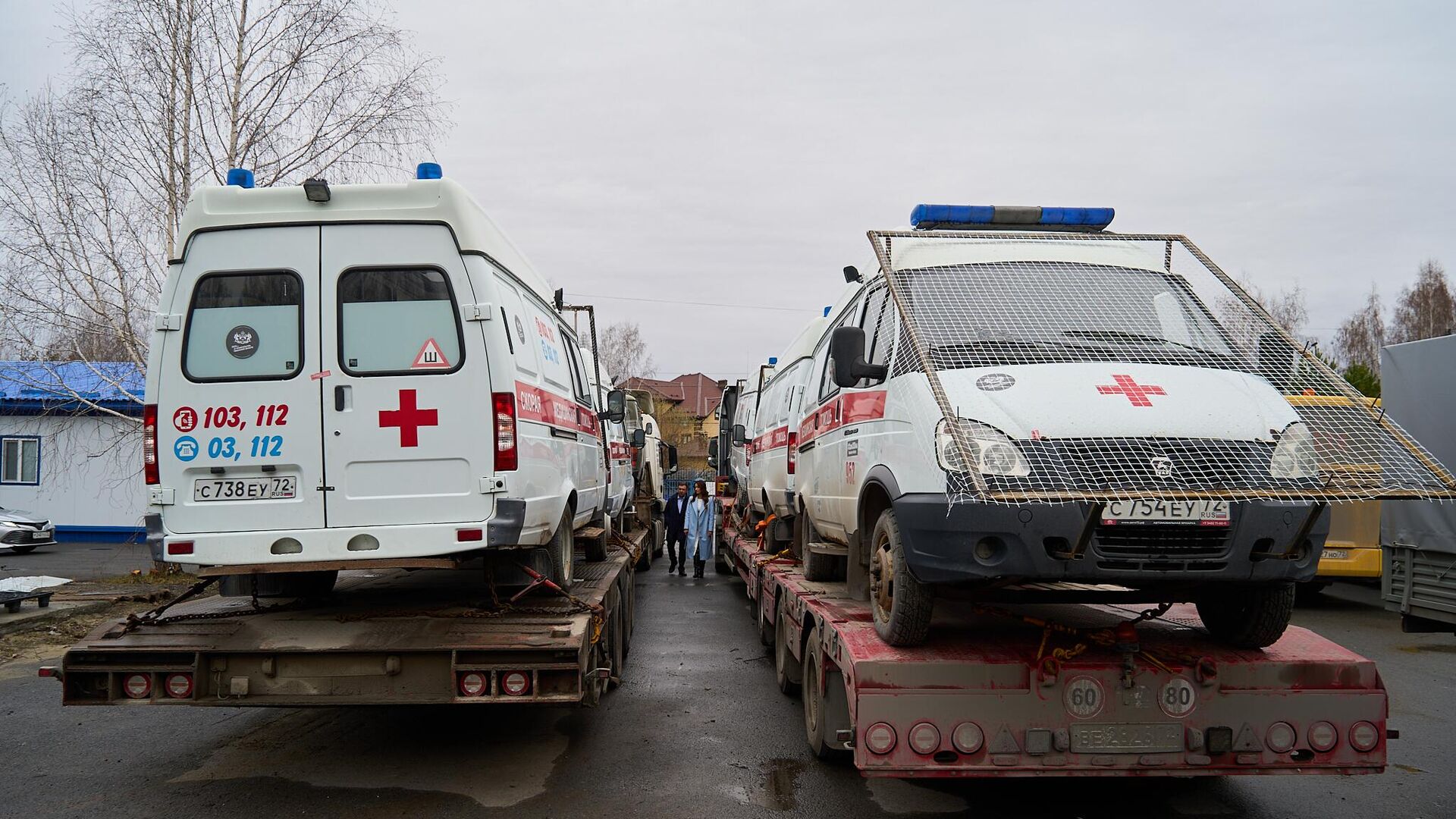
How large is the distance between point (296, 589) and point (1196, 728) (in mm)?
5661

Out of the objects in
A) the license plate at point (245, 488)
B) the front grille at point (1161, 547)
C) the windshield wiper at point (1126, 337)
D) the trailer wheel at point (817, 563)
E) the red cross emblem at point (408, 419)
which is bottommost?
the trailer wheel at point (817, 563)

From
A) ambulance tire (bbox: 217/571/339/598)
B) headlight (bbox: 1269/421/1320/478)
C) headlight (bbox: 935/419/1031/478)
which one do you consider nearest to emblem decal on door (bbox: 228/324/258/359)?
ambulance tire (bbox: 217/571/339/598)

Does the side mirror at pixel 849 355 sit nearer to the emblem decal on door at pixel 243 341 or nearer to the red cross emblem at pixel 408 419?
the red cross emblem at pixel 408 419

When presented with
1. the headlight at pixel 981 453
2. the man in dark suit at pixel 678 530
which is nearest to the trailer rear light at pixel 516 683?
the headlight at pixel 981 453

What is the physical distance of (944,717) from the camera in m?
4.25

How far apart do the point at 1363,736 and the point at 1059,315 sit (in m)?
2.43

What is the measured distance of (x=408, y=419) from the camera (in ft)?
16.9

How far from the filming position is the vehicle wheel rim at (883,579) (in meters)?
4.77

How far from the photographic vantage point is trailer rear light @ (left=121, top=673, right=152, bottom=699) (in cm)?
502

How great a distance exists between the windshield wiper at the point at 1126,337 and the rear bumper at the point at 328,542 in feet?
10.5

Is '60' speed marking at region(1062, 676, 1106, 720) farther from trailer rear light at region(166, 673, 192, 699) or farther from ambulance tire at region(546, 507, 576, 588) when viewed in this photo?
trailer rear light at region(166, 673, 192, 699)

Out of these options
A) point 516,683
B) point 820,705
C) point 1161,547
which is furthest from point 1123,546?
point 516,683

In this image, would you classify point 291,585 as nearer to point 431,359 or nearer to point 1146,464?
point 431,359

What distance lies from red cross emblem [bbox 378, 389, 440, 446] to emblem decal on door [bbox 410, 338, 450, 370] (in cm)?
15
